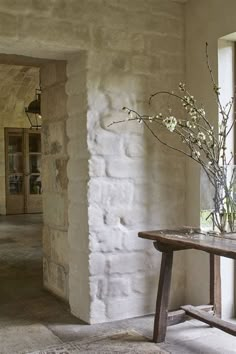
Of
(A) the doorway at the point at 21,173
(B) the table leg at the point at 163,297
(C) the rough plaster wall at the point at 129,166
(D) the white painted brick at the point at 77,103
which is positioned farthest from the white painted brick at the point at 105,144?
(A) the doorway at the point at 21,173

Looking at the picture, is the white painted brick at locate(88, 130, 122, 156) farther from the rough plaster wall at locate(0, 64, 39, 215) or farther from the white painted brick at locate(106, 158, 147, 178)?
the rough plaster wall at locate(0, 64, 39, 215)

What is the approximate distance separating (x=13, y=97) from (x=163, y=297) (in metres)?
7.92

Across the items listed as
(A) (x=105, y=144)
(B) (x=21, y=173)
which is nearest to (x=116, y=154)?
(A) (x=105, y=144)

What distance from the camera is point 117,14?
3.14 m

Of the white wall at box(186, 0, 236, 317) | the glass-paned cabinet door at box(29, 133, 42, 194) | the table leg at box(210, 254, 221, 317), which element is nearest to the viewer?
the table leg at box(210, 254, 221, 317)

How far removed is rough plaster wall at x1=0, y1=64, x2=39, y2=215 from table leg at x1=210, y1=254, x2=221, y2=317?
259 inches

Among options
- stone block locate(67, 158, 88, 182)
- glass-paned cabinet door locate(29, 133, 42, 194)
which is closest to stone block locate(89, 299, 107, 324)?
stone block locate(67, 158, 88, 182)

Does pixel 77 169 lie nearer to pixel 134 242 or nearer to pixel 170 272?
pixel 134 242

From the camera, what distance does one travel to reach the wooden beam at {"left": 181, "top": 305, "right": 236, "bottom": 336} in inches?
99.1

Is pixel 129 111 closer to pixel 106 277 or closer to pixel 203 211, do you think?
pixel 203 211

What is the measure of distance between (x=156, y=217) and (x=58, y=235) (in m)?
0.84

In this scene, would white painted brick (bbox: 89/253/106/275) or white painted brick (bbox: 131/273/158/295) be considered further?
white painted brick (bbox: 131/273/158/295)

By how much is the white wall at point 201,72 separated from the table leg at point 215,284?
0.17 m

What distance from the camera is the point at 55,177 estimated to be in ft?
12.0
